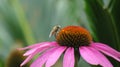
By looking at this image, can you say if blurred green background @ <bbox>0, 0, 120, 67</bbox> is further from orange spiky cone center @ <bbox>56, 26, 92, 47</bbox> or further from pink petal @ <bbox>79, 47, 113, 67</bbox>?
pink petal @ <bbox>79, 47, 113, 67</bbox>

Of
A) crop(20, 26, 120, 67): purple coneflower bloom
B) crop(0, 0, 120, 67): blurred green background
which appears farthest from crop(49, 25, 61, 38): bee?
crop(0, 0, 120, 67): blurred green background

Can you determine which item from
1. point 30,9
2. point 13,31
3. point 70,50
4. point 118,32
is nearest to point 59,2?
point 30,9

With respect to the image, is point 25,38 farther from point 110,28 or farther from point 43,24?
point 110,28

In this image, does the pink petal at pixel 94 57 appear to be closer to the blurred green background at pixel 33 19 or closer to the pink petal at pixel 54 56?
the pink petal at pixel 54 56

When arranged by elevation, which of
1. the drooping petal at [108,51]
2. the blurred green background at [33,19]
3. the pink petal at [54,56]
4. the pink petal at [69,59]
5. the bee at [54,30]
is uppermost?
the bee at [54,30]

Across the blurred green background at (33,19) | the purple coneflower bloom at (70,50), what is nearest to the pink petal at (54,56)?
the purple coneflower bloom at (70,50)

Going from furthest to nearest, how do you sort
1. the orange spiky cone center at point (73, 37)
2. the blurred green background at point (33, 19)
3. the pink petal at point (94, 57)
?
1. the blurred green background at point (33, 19)
2. the orange spiky cone center at point (73, 37)
3. the pink petal at point (94, 57)

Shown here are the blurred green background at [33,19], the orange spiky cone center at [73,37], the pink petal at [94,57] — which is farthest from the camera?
the blurred green background at [33,19]

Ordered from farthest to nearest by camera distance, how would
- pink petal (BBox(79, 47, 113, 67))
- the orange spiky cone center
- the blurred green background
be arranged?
1. the blurred green background
2. the orange spiky cone center
3. pink petal (BBox(79, 47, 113, 67))
